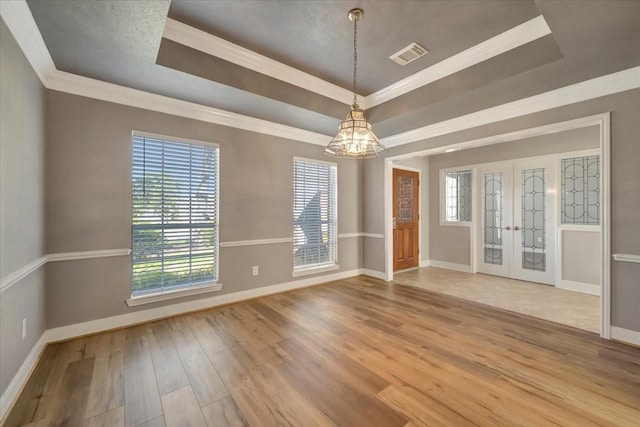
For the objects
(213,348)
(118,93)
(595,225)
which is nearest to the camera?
(213,348)

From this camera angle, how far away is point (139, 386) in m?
1.96

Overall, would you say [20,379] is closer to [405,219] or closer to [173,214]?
[173,214]

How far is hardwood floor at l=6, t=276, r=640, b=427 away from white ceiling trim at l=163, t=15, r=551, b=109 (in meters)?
2.94

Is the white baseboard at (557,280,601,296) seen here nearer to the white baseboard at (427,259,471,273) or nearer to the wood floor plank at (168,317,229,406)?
the white baseboard at (427,259,471,273)

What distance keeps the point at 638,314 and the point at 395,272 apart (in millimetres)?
3418

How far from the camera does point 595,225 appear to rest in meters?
4.11

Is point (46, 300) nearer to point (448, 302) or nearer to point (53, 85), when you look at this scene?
point (53, 85)

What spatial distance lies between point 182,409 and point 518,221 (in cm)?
586

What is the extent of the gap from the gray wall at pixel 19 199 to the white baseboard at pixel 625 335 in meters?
5.09

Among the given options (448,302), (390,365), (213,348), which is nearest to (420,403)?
(390,365)

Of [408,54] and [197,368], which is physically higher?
[408,54]

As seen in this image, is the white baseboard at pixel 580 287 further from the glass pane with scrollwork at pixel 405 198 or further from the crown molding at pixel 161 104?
the crown molding at pixel 161 104

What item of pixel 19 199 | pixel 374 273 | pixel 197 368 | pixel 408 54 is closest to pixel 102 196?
pixel 19 199

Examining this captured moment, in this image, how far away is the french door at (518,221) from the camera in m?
4.64
